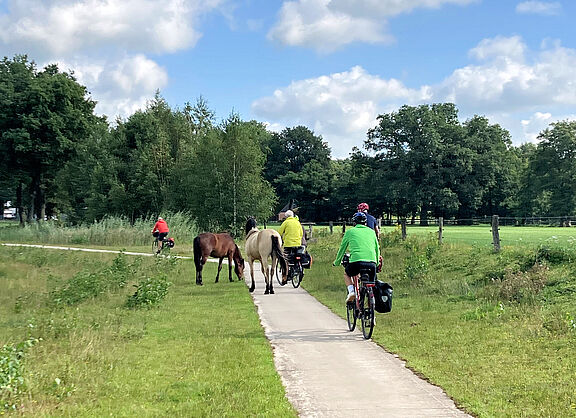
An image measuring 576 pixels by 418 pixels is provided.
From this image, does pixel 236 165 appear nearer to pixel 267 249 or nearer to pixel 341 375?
pixel 267 249

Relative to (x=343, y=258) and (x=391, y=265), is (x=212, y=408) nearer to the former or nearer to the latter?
(x=343, y=258)

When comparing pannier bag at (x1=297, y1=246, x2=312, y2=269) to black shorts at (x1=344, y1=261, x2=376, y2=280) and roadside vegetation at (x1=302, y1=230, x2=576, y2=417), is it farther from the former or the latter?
black shorts at (x1=344, y1=261, x2=376, y2=280)

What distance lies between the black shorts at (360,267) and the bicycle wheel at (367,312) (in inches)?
11.8

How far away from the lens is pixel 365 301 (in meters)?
9.73

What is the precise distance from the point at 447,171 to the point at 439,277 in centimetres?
5974

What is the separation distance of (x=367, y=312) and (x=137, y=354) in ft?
11.9

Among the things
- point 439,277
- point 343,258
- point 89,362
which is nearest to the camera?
point 89,362

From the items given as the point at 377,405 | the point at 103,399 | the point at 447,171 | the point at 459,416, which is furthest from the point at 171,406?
the point at 447,171

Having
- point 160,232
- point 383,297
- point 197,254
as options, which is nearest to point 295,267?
point 197,254

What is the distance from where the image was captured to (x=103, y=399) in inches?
241

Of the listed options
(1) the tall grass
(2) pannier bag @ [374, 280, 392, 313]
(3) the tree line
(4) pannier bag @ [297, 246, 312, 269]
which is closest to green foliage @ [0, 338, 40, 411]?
(2) pannier bag @ [374, 280, 392, 313]

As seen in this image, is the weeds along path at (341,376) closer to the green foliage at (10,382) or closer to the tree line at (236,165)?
the green foliage at (10,382)

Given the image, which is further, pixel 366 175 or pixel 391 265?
pixel 366 175

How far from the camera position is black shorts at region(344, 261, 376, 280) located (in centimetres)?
944
